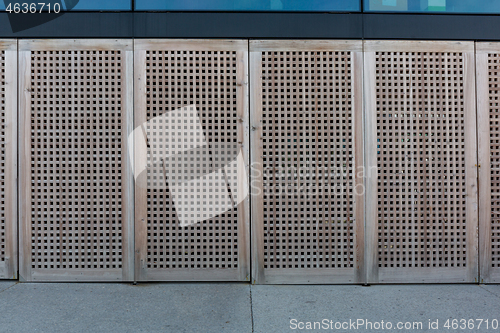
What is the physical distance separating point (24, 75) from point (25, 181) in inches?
57.5

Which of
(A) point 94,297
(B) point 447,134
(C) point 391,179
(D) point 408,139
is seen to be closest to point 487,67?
(B) point 447,134

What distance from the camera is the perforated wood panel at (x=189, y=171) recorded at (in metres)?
4.35

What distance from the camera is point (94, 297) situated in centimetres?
395

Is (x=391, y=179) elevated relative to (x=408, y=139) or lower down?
lower down

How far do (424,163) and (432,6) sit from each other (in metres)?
2.17

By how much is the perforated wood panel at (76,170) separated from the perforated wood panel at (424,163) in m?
3.50

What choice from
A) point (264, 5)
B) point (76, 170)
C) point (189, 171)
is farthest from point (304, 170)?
point (76, 170)

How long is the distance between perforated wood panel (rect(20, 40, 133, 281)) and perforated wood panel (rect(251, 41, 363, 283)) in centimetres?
186

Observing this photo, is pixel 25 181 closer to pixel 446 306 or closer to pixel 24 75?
pixel 24 75

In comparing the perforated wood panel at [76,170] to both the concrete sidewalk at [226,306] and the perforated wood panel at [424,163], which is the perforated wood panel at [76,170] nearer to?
the concrete sidewalk at [226,306]

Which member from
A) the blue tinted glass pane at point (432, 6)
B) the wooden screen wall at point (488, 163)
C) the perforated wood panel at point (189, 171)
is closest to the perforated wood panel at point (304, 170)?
the perforated wood panel at point (189, 171)

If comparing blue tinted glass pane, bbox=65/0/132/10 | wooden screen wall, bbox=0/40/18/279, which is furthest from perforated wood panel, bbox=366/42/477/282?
wooden screen wall, bbox=0/40/18/279

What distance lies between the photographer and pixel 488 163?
4.41 metres

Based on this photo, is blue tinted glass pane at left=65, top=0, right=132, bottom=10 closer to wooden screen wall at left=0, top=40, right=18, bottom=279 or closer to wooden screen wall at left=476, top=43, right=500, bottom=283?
wooden screen wall at left=0, top=40, right=18, bottom=279
